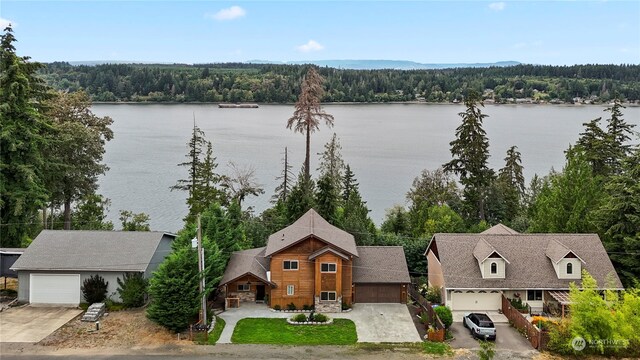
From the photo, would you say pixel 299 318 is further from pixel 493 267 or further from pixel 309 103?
pixel 309 103

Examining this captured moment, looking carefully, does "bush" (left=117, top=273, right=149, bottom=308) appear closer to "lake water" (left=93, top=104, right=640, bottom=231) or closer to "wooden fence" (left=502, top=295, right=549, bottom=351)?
"wooden fence" (left=502, top=295, right=549, bottom=351)

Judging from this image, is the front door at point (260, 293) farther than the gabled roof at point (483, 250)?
Yes

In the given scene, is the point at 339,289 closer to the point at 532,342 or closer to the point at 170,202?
the point at 532,342

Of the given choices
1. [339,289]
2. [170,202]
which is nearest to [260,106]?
[170,202]

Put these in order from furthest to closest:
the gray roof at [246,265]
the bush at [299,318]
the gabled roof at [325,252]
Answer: the gray roof at [246,265] < the gabled roof at [325,252] < the bush at [299,318]

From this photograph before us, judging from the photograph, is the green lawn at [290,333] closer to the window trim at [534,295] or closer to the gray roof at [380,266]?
the gray roof at [380,266]

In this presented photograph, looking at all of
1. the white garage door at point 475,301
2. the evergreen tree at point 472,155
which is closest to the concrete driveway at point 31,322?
the white garage door at point 475,301

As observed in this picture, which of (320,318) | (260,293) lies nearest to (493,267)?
(320,318)
